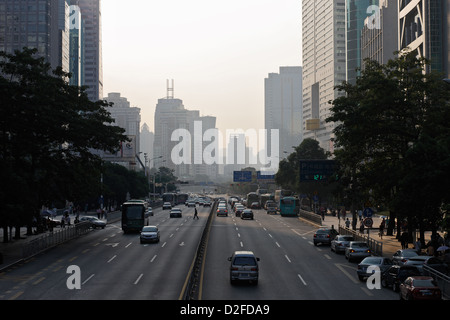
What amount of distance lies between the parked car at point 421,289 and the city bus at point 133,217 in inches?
1583

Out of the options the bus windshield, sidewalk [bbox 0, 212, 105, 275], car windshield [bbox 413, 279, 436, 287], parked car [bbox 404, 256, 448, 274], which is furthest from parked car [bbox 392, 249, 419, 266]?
the bus windshield

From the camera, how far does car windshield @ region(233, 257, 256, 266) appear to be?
2948 cm

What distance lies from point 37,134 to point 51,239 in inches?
378

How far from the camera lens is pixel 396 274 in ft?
92.3

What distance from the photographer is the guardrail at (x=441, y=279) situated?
25547 mm

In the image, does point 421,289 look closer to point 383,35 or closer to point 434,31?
point 434,31

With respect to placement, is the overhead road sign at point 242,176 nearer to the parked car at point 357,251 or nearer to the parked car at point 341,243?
the parked car at point 341,243

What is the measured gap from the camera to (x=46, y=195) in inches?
2056

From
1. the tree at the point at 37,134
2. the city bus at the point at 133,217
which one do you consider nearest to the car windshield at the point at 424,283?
the tree at the point at 37,134


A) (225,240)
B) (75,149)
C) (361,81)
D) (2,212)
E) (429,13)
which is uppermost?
(429,13)

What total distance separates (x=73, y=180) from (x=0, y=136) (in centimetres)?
752
